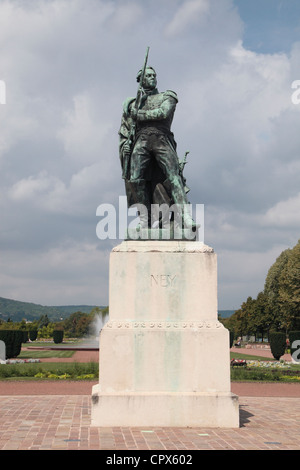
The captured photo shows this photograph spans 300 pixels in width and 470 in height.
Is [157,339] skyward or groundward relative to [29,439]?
skyward

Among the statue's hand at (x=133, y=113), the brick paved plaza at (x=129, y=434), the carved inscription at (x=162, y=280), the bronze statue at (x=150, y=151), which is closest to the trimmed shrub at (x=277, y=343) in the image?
the brick paved plaza at (x=129, y=434)

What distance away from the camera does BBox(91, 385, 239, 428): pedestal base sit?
6.88 m

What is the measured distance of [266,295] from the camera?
2517 inches

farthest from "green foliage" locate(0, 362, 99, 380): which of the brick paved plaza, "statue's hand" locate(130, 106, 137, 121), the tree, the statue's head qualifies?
the tree

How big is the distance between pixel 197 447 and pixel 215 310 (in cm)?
222

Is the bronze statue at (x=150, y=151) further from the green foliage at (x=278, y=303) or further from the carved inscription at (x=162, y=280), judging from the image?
the green foliage at (x=278, y=303)

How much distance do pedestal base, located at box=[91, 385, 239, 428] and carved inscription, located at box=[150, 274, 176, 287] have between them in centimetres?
163

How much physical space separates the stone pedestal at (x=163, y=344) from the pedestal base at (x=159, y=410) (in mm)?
14

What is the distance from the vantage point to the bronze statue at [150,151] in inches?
320

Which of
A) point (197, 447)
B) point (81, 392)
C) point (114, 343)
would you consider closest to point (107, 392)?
point (114, 343)

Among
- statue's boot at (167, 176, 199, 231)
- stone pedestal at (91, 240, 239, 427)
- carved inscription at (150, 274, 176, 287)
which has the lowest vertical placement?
stone pedestal at (91, 240, 239, 427)

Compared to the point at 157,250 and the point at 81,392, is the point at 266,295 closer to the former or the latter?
the point at 81,392

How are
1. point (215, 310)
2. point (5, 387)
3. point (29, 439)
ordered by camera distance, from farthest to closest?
1. point (5, 387)
2. point (215, 310)
3. point (29, 439)

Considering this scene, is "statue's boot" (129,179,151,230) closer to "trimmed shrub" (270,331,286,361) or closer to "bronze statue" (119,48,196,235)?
"bronze statue" (119,48,196,235)
